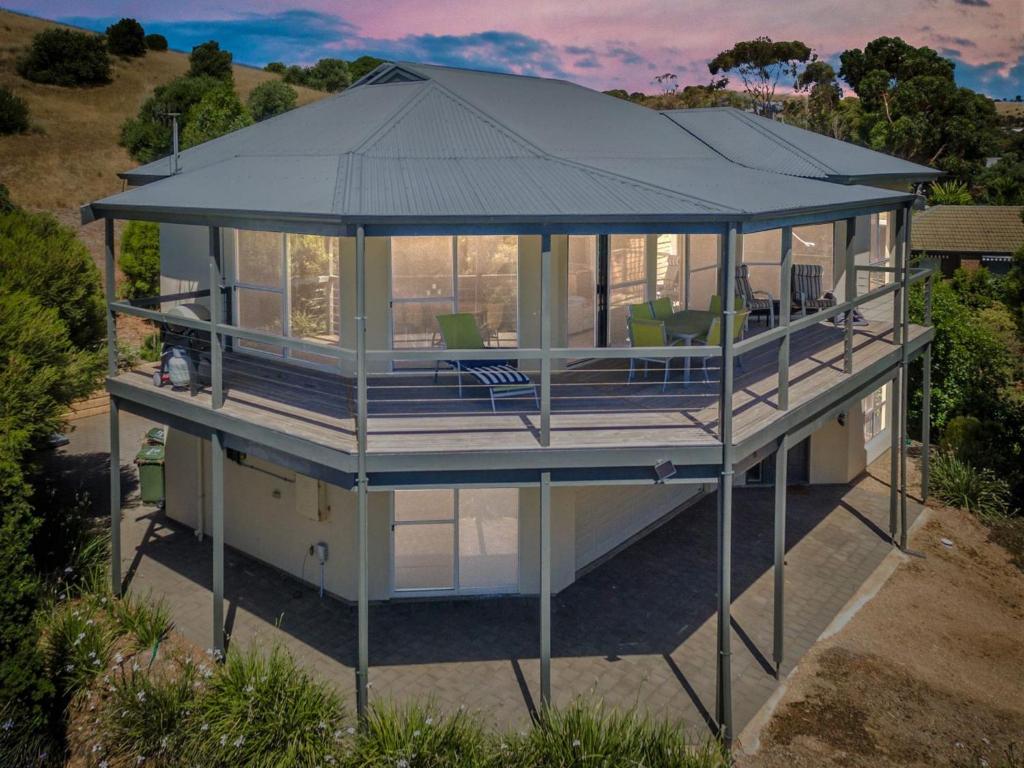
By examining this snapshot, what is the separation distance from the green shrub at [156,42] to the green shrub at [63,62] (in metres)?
8.96

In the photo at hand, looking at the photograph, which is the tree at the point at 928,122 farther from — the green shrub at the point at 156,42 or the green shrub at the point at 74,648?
the green shrub at the point at 156,42

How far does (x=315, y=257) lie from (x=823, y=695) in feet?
27.0

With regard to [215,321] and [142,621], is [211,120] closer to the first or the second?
[215,321]

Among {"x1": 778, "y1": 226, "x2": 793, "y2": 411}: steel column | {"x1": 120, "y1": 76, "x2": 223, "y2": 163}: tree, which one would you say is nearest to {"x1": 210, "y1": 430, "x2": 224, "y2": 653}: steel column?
{"x1": 778, "y1": 226, "x2": 793, "y2": 411}: steel column

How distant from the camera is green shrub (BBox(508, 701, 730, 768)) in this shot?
26.0 ft

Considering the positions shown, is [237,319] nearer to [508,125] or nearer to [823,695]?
[508,125]

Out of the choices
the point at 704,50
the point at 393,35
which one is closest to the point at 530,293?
the point at 704,50

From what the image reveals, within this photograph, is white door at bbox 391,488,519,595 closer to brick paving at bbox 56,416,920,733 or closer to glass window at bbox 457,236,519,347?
brick paving at bbox 56,416,920,733

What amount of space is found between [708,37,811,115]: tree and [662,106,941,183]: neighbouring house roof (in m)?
51.3

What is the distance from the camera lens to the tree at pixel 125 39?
6494cm

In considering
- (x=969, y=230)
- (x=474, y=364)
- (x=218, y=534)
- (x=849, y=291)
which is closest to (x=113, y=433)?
(x=218, y=534)

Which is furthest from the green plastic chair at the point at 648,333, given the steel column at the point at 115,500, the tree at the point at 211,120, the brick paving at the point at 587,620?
the tree at the point at 211,120

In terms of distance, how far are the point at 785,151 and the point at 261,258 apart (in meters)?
8.99

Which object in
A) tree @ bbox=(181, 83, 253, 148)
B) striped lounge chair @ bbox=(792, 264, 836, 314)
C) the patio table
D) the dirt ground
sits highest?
tree @ bbox=(181, 83, 253, 148)
